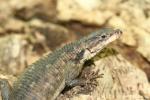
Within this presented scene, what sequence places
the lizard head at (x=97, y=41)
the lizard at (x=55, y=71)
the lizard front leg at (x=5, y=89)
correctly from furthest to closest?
the lizard head at (x=97, y=41)
the lizard front leg at (x=5, y=89)
the lizard at (x=55, y=71)

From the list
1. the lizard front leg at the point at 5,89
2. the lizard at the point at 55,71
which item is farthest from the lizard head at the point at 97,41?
the lizard front leg at the point at 5,89

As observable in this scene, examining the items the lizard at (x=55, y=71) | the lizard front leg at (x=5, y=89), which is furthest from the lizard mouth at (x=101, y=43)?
the lizard front leg at (x=5, y=89)

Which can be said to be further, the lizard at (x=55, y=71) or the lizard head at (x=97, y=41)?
the lizard head at (x=97, y=41)

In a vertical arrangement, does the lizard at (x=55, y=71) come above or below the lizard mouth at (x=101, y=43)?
below

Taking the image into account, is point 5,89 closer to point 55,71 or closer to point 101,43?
point 55,71

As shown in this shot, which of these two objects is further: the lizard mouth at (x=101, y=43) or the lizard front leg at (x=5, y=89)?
the lizard mouth at (x=101, y=43)

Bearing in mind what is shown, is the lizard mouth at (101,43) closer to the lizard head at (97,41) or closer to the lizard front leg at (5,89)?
the lizard head at (97,41)

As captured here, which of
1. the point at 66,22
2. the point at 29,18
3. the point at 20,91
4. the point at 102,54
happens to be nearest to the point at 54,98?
the point at 20,91

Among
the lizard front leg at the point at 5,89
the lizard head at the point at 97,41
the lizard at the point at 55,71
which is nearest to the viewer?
the lizard at the point at 55,71

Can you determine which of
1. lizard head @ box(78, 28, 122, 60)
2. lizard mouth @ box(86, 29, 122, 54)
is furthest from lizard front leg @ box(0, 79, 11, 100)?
lizard mouth @ box(86, 29, 122, 54)
